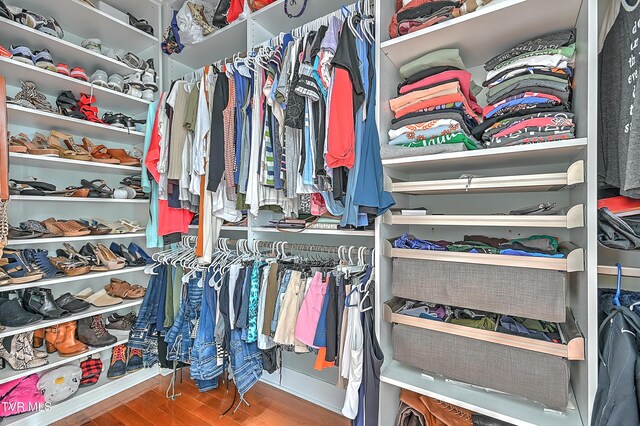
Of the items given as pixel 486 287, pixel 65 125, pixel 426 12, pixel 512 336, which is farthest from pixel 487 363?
pixel 65 125

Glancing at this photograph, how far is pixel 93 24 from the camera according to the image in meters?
2.09

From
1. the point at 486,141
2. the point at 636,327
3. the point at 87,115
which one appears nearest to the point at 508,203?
the point at 486,141

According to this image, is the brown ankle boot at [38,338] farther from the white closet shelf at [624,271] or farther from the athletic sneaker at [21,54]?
the white closet shelf at [624,271]

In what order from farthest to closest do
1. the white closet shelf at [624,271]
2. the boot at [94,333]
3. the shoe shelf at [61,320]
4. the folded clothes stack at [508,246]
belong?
the boot at [94,333] < the shoe shelf at [61,320] < the folded clothes stack at [508,246] < the white closet shelf at [624,271]

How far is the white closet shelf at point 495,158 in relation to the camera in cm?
99

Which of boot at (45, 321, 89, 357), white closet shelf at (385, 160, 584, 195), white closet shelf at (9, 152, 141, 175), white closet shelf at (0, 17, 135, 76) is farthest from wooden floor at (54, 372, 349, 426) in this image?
white closet shelf at (0, 17, 135, 76)

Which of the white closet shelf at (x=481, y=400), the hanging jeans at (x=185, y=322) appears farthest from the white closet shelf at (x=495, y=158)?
the hanging jeans at (x=185, y=322)

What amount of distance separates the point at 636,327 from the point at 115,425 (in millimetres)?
2390

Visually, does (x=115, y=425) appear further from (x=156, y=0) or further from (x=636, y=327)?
(x=156, y=0)

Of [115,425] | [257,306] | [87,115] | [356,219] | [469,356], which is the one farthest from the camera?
[87,115]

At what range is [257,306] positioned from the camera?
1639 millimetres

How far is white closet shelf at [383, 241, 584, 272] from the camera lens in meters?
0.93

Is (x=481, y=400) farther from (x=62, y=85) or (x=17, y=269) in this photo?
(x=62, y=85)

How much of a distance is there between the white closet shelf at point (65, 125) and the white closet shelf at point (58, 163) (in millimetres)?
241
